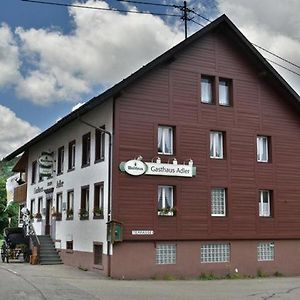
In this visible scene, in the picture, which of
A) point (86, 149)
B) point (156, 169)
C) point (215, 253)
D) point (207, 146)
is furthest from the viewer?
point (86, 149)

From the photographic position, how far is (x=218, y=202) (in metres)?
25.5

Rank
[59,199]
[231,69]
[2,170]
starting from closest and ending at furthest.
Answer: [231,69] < [59,199] < [2,170]

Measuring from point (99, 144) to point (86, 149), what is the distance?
1.89 m

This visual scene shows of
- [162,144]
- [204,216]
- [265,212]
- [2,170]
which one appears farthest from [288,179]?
[2,170]

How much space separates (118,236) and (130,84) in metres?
6.33

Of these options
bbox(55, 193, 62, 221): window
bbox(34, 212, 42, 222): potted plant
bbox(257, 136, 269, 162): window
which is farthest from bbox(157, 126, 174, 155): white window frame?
bbox(34, 212, 42, 222): potted plant

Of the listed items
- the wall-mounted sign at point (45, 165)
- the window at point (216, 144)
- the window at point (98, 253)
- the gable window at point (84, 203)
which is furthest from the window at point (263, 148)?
the wall-mounted sign at point (45, 165)

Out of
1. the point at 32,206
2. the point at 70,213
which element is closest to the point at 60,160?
the point at 70,213

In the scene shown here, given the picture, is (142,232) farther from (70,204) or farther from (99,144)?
(70,204)

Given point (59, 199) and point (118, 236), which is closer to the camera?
point (118, 236)

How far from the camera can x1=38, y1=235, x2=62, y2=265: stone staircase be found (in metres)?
28.6

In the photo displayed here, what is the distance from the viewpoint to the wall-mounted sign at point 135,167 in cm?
2303

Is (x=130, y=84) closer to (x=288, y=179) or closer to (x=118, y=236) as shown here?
Result: (x=118, y=236)

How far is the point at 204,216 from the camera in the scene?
24.7 metres
